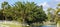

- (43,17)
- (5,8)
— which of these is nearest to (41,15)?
(43,17)

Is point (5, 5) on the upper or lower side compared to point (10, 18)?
upper

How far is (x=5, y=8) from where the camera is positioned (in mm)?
71375

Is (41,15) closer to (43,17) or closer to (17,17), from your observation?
(43,17)

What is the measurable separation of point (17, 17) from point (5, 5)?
7.74 meters

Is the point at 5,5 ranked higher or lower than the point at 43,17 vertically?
higher

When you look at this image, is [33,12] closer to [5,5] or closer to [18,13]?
[18,13]

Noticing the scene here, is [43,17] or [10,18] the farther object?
[43,17]

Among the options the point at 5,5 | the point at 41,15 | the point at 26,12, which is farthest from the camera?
the point at 41,15

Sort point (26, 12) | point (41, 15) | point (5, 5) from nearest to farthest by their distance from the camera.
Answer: point (26, 12) → point (5, 5) → point (41, 15)

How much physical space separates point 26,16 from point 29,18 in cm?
138

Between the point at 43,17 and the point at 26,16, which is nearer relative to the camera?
the point at 26,16

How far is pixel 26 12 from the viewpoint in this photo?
6656 centimetres

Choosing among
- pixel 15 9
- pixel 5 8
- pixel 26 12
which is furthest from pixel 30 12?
pixel 5 8

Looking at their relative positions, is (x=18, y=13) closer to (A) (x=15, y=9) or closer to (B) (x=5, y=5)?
(A) (x=15, y=9)
